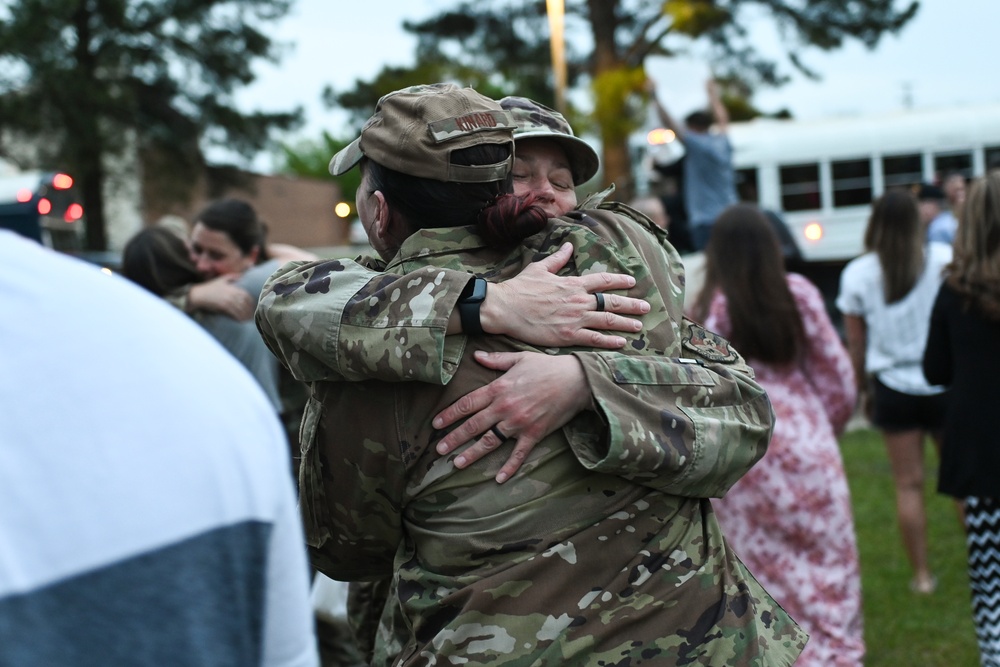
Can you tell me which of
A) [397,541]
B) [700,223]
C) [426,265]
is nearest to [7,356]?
[426,265]

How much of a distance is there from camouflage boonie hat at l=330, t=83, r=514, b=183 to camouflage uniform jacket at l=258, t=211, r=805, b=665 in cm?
13

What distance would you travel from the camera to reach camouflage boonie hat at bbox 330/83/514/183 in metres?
1.83

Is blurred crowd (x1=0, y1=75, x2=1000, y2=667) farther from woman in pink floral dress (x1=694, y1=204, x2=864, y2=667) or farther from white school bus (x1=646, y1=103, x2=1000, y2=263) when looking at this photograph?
white school bus (x1=646, y1=103, x2=1000, y2=263)

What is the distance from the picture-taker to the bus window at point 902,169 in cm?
1845

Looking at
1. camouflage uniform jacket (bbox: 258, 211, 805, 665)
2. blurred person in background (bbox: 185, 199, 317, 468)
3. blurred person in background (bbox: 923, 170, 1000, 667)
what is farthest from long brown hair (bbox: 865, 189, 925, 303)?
camouflage uniform jacket (bbox: 258, 211, 805, 665)

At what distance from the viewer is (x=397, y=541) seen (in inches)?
79.4

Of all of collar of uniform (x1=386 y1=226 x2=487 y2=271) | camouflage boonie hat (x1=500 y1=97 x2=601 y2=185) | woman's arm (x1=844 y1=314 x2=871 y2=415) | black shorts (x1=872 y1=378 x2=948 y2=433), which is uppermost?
camouflage boonie hat (x1=500 y1=97 x2=601 y2=185)

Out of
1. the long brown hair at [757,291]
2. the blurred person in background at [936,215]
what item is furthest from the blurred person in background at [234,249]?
the blurred person in background at [936,215]

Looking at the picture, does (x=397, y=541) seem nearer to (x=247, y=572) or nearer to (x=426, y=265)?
(x=426, y=265)

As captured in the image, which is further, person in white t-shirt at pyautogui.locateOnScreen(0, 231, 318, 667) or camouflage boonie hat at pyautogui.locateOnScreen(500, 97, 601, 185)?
camouflage boonie hat at pyautogui.locateOnScreen(500, 97, 601, 185)

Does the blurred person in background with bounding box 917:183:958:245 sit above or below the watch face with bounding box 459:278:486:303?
below

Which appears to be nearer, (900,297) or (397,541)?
(397,541)

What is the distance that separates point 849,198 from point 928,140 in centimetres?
162

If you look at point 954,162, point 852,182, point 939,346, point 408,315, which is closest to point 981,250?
point 939,346
